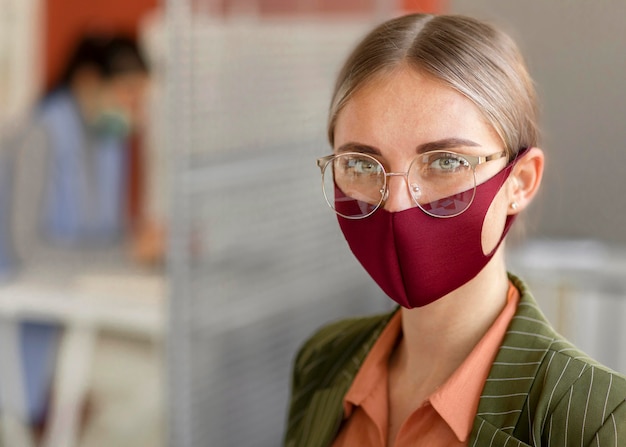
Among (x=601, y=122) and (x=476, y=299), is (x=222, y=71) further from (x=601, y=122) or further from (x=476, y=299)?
(x=476, y=299)

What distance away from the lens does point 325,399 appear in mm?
1107

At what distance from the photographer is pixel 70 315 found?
2734mm

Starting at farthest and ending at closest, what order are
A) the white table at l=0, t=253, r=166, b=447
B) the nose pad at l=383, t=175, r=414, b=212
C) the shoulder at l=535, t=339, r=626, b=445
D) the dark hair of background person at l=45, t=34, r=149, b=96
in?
the dark hair of background person at l=45, t=34, r=149, b=96
the white table at l=0, t=253, r=166, b=447
the nose pad at l=383, t=175, r=414, b=212
the shoulder at l=535, t=339, r=626, b=445

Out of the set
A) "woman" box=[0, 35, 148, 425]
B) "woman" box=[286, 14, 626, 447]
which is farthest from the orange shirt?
"woman" box=[0, 35, 148, 425]

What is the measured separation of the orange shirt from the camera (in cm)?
92

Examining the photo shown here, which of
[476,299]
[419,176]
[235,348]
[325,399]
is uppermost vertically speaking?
[419,176]

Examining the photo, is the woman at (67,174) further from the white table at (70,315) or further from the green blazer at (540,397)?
the green blazer at (540,397)

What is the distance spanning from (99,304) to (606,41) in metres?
1.59

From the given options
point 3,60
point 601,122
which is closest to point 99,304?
point 601,122

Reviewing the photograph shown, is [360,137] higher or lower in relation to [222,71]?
lower

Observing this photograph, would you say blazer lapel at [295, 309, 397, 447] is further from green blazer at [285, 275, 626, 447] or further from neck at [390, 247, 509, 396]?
neck at [390, 247, 509, 396]

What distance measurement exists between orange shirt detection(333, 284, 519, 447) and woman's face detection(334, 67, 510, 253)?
0.11 m

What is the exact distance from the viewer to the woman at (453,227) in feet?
2.84

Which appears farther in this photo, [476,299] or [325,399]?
[325,399]
